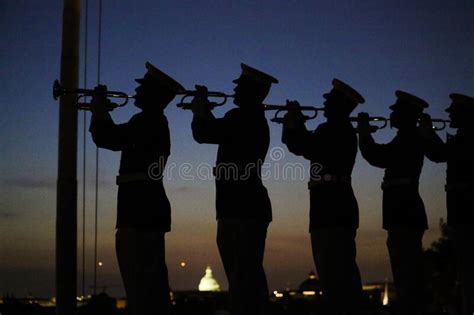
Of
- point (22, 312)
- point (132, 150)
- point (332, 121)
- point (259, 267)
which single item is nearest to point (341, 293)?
point (259, 267)

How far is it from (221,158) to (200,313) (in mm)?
2566

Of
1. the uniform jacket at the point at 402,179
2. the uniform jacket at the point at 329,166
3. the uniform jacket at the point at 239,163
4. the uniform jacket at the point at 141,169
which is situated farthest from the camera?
the uniform jacket at the point at 402,179

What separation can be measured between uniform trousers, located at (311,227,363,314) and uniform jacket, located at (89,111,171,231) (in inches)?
65.5

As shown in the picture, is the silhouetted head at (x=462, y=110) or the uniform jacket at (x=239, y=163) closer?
the uniform jacket at (x=239, y=163)

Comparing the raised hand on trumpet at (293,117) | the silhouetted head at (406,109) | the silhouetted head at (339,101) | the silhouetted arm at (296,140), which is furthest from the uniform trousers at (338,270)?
the silhouetted head at (406,109)

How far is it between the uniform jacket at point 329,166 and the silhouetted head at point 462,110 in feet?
5.44

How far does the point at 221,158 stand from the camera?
8.40 m

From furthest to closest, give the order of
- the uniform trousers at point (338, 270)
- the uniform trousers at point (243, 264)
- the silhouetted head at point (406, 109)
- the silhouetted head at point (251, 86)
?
1. the silhouetted head at point (406, 109)
2. the uniform trousers at point (338, 270)
3. the silhouetted head at point (251, 86)
4. the uniform trousers at point (243, 264)

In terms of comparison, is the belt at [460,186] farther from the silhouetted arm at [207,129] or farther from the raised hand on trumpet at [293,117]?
the silhouetted arm at [207,129]

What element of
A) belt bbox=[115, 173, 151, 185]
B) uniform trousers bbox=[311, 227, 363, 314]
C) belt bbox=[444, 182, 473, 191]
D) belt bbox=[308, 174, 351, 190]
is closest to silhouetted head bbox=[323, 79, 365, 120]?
belt bbox=[308, 174, 351, 190]

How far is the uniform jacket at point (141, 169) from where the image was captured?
782 cm

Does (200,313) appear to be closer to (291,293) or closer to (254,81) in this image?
(291,293)

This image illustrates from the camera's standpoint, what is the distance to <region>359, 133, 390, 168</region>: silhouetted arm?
30.5 feet

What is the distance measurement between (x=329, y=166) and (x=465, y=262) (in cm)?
213
